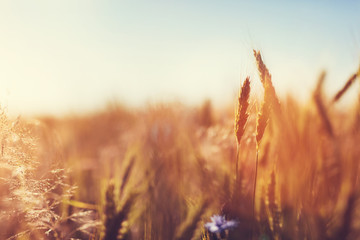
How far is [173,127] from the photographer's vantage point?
2.34 metres

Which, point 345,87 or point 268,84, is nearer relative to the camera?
point 268,84

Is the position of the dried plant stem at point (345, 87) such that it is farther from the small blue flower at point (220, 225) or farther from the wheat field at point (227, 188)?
the small blue flower at point (220, 225)

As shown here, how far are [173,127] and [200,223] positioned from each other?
1.39 metres

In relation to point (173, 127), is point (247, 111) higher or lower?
lower

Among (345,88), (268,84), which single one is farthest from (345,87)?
(268,84)

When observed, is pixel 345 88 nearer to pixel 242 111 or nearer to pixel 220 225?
pixel 242 111

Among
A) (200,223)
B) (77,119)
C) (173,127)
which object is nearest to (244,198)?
(200,223)

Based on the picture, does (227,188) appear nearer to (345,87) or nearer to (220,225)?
(220,225)

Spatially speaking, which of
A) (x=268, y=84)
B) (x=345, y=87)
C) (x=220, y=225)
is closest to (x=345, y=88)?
(x=345, y=87)

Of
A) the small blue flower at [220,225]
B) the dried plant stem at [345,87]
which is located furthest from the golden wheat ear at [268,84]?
the dried plant stem at [345,87]

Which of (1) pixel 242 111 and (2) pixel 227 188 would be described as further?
(2) pixel 227 188

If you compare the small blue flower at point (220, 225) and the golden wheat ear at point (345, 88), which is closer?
the small blue flower at point (220, 225)

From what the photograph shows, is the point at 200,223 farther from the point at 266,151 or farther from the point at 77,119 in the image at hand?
the point at 77,119

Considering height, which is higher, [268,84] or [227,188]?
[268,84]
